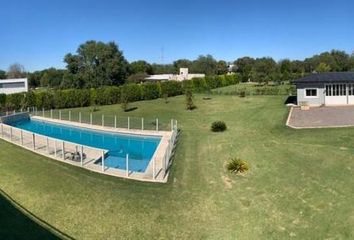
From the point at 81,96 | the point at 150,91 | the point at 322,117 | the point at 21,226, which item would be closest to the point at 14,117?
the point at 81,96

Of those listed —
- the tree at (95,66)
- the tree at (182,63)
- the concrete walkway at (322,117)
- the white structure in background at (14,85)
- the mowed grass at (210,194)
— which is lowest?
the mowed grass at (210,194)

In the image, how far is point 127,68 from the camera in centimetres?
8706

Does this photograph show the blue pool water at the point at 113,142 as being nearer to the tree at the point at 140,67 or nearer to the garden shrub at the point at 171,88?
the garden shrub at the point at 171,88

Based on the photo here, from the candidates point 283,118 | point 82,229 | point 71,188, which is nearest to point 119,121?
point 283,118

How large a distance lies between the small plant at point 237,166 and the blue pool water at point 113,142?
447 cm

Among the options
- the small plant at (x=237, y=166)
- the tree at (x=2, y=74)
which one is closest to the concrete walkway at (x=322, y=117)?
the small plant at (x=237, y=166)

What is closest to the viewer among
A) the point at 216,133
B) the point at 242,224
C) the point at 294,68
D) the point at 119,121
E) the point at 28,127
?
the point at 242,224

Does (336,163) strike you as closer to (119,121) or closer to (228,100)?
(119,121)

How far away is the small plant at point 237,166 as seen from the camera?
779 inches

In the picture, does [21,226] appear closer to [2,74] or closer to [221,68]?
[221,68]

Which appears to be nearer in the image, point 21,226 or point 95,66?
point 21,226

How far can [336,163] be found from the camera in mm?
19625

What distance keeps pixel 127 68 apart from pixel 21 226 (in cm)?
7626

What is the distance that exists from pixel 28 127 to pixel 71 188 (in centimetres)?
2373
